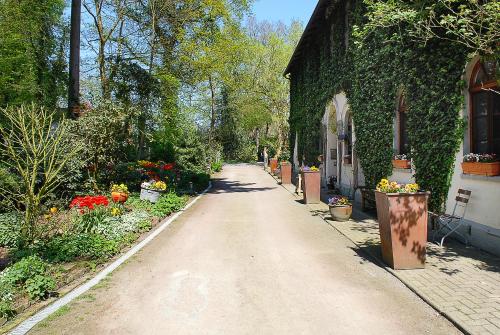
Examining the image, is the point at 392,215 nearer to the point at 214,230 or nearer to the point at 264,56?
the point at 214,230

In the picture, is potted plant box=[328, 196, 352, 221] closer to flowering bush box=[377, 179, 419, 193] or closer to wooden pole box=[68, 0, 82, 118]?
flowering bush box=[377, 179, 419, 193]

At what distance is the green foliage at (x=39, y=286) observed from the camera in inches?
215

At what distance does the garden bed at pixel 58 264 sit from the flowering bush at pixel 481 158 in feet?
23.6

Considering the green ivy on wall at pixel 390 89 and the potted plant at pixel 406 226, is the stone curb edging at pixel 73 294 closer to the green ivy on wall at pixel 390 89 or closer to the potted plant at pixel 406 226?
the potted plant at pixel 406 226

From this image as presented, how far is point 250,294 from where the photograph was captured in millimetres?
5664

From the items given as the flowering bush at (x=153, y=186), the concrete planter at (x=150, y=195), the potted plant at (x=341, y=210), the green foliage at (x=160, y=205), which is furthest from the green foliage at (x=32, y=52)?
the potted plant at (x=341, y=210)

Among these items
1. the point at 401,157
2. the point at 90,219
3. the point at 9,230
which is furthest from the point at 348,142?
the point at 9,230

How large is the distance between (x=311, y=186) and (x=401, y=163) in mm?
4693

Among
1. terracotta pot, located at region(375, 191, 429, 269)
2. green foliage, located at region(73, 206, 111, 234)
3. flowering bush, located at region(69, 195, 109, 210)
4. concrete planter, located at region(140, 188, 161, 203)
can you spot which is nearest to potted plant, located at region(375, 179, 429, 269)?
terracotta pot, located at region(375, 191, 429, 269)

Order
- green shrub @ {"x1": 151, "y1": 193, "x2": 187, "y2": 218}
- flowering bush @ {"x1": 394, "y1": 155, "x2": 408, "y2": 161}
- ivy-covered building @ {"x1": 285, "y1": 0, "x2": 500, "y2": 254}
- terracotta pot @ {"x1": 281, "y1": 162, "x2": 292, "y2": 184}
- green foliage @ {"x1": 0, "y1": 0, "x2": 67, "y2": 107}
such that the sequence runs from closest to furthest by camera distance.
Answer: ivy-covered building @ {"x1": 285, "y1": 0, "x2": 500, "y2": 254}, flowering bush @ {"x1": 394, "y1": 155, "x2": 408, "y2": 161}, green shrub @ {"x1": 151, "y1": 193, "x2": 187, "y2": 218}, green foliage @ {"x1": 0, "y1": 0, "x2": 67, "y2": 107}, terracotta pot @ {"x1": 281, "y1": 162, "x2": 292, "y2": 184}

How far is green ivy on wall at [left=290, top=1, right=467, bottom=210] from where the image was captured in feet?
28.7

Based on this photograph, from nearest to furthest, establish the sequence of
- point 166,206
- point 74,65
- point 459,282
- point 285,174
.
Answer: point 459,282, point 166,206, point 74,65, point 285,174

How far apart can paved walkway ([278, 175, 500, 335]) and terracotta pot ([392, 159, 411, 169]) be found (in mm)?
2627

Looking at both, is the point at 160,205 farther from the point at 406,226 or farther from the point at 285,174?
the point at 285,174
